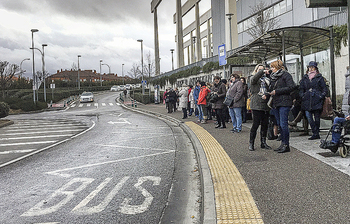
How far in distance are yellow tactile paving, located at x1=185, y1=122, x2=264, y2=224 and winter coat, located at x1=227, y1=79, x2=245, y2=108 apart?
3671 millimetres

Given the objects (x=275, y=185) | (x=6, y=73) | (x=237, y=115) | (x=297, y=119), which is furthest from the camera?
(x=6, y=73)

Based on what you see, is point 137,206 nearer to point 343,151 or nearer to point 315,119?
point 343,151

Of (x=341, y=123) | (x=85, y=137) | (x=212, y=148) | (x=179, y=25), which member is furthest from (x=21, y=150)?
(x=179, y=25)

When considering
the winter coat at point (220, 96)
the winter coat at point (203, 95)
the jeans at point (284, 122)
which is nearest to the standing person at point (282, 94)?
the jeans at point (284, 122)

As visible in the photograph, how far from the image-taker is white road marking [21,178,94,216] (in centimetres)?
443

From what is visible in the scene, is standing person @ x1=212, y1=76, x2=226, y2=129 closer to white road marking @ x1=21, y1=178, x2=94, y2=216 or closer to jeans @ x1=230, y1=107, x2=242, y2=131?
jeans @ x1=230, y1=107, x2=242, y2=131

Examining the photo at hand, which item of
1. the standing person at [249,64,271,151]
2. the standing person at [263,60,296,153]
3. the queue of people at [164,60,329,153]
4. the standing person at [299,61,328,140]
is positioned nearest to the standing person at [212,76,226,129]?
the queue of people at [164,60,329,153]

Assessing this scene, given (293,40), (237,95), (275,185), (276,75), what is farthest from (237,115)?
(275,185)

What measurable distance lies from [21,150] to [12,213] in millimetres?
5806

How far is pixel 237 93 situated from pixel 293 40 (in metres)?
2.30

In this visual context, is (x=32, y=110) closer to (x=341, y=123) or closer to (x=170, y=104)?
(x=170, y=104)

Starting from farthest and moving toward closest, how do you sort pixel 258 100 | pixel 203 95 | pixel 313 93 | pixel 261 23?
pixel 261 23 → pixel 203 95 → pixel 313 93 → pixel 258 100

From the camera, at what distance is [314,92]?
814 centimetres

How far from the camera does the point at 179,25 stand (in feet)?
192
